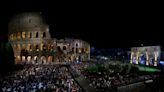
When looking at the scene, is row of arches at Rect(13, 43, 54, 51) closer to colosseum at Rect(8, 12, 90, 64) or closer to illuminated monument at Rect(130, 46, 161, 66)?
colosseum at Rect(8, 12, 90, 64)

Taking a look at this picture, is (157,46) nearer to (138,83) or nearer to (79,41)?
(79,41)

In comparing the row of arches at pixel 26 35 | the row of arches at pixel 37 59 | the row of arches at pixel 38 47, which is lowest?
the row of arches at pixel 37 59

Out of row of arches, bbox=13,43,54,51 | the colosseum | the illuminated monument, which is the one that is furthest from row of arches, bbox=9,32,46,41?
the illuminated monument

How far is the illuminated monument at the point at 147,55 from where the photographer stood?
6969 cm

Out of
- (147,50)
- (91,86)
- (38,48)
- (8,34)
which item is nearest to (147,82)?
(91,86)

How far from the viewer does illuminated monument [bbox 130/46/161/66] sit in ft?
229

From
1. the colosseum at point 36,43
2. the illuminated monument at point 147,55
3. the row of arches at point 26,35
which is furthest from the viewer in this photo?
the row of arches at point 26,35

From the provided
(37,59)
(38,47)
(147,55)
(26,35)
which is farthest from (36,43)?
(147,55)

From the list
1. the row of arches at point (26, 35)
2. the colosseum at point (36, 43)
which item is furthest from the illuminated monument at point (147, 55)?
the row of arches at point (26, 35)

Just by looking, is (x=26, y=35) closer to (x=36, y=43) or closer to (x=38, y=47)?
(x=36, y=43)

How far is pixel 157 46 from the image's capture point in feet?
233

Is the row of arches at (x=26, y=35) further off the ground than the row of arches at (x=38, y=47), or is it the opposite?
the row of arches at (x=26, y=35)

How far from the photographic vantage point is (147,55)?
76188 millimetres

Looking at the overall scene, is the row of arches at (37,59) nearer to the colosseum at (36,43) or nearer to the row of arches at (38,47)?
the colosseum at (36,43)
